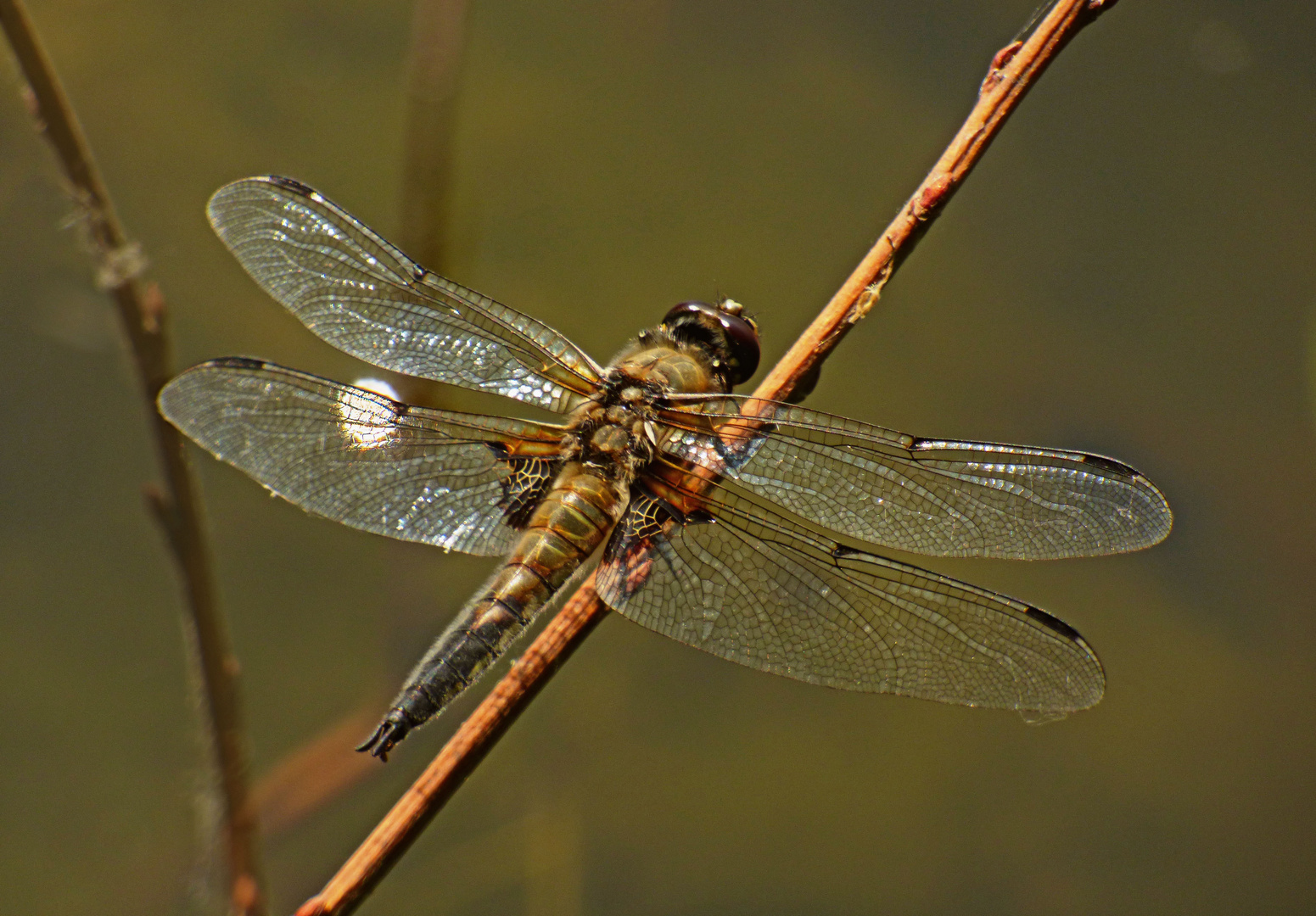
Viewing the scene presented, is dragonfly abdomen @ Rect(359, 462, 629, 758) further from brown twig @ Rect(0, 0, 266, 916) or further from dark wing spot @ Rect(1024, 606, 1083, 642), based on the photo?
dark wing spot @ Rect(1024, 606, 1083, 642)

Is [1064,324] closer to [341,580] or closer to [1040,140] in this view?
[1040,140]

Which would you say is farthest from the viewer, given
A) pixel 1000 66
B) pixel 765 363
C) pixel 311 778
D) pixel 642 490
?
pixel 765 363

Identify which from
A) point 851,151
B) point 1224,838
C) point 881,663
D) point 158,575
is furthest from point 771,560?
point 851,151

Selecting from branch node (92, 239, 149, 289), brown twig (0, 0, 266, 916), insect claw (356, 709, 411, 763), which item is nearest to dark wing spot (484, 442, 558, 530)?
insect claw (356, 709, 411, 763)

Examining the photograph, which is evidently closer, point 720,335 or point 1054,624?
point 1054,624

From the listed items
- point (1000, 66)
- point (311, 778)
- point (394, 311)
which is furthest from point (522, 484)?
point (311, 778)

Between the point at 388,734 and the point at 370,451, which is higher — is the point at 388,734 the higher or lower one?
the lower one

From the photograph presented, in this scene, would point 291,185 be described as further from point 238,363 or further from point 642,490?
point 642,490
